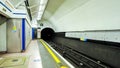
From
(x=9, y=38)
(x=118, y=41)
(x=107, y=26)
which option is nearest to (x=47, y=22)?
(x=9, y=38)

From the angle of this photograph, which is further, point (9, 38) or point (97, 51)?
point (9, 38)

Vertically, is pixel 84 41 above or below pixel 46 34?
below

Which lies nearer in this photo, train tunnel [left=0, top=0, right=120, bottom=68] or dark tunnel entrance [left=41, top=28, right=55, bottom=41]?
train tunnel [left=0, top=0, right=120, bottom=68]

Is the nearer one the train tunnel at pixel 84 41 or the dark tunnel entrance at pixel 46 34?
the train tunnel at pixel 84 41

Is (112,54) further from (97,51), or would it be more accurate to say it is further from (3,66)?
(3,66)

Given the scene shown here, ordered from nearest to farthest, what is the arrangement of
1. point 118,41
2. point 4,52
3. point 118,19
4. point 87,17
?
point 118,41, point 118,19, point 4,52, point 87,17

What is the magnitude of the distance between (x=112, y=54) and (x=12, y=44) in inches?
152

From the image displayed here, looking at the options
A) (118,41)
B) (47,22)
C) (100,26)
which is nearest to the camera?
(118,41)

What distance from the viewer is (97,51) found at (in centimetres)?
322

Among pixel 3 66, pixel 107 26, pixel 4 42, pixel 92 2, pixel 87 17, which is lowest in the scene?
pixel 3 66

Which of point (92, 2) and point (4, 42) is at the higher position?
point (92, 2)

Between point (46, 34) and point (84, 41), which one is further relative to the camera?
point (46, 34)

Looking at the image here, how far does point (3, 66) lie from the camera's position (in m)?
2.44

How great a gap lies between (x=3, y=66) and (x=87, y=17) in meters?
3.76
